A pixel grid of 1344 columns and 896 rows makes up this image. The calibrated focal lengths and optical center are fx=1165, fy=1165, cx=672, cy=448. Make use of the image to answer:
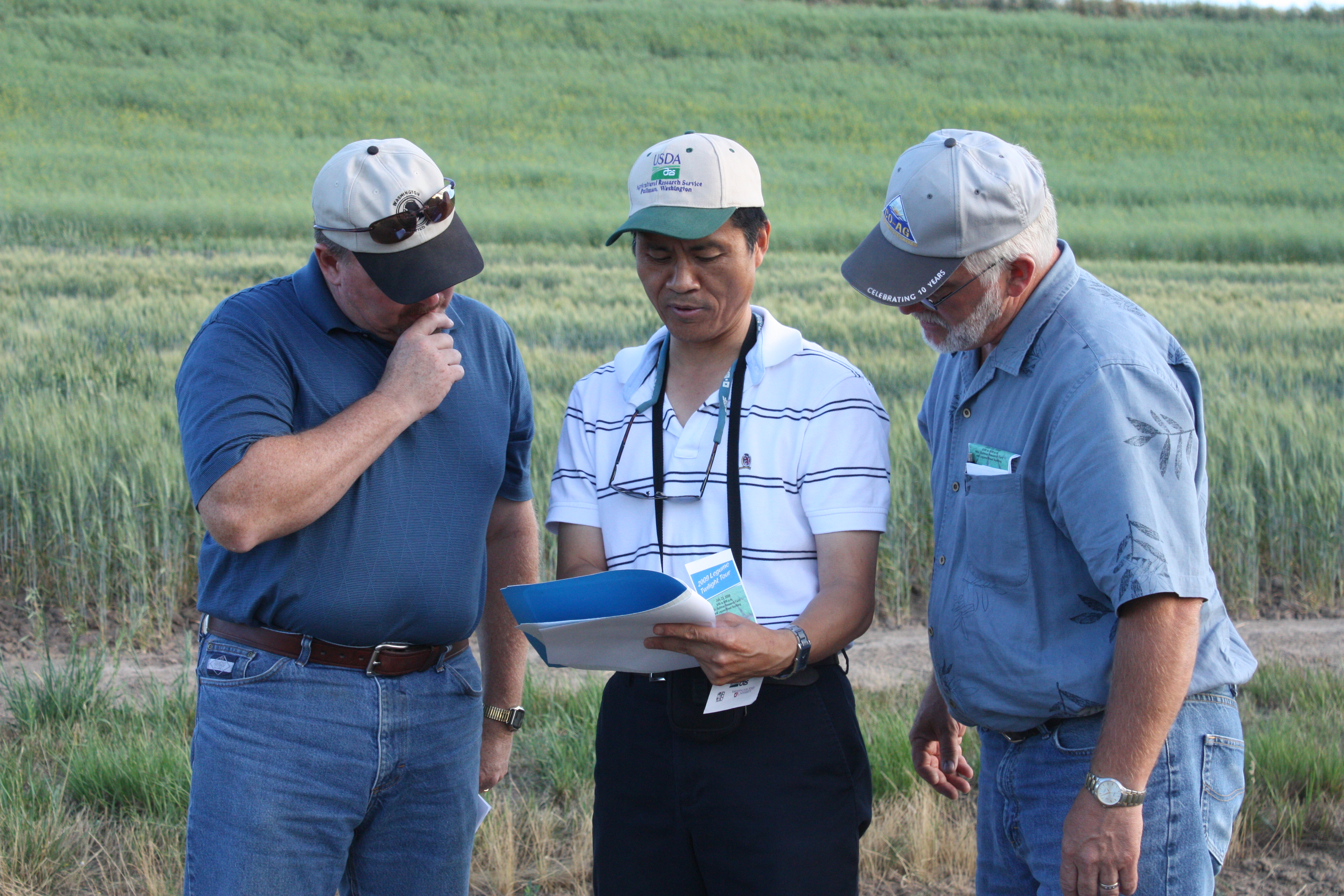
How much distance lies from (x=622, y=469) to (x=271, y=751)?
2.64ft

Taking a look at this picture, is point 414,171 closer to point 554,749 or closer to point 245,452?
point 245,452

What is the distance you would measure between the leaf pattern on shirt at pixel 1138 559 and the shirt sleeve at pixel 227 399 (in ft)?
4.54

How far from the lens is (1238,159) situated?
3152 centimetres

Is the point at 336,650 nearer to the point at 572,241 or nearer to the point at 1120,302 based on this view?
the point at 1120,302

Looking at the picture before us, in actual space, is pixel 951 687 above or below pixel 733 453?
below

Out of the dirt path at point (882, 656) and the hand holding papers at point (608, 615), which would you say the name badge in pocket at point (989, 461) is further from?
the dirt path at point (882, 656)

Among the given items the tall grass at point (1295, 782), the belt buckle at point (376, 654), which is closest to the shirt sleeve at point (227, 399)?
the belt buckle at point (376, 654)

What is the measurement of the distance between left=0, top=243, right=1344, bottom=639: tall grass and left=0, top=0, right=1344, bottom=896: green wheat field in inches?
1.3

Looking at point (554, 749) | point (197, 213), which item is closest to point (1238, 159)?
point (197, 213)

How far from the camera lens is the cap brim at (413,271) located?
83.2 inches

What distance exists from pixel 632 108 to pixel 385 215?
32048mm

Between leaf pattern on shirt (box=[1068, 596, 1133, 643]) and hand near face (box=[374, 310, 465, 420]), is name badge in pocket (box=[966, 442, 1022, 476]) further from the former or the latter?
hand near face (box=[374, 310, 465, 420])

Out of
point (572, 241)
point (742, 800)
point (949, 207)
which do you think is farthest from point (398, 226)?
point (572, 241)

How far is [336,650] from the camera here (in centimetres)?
212
